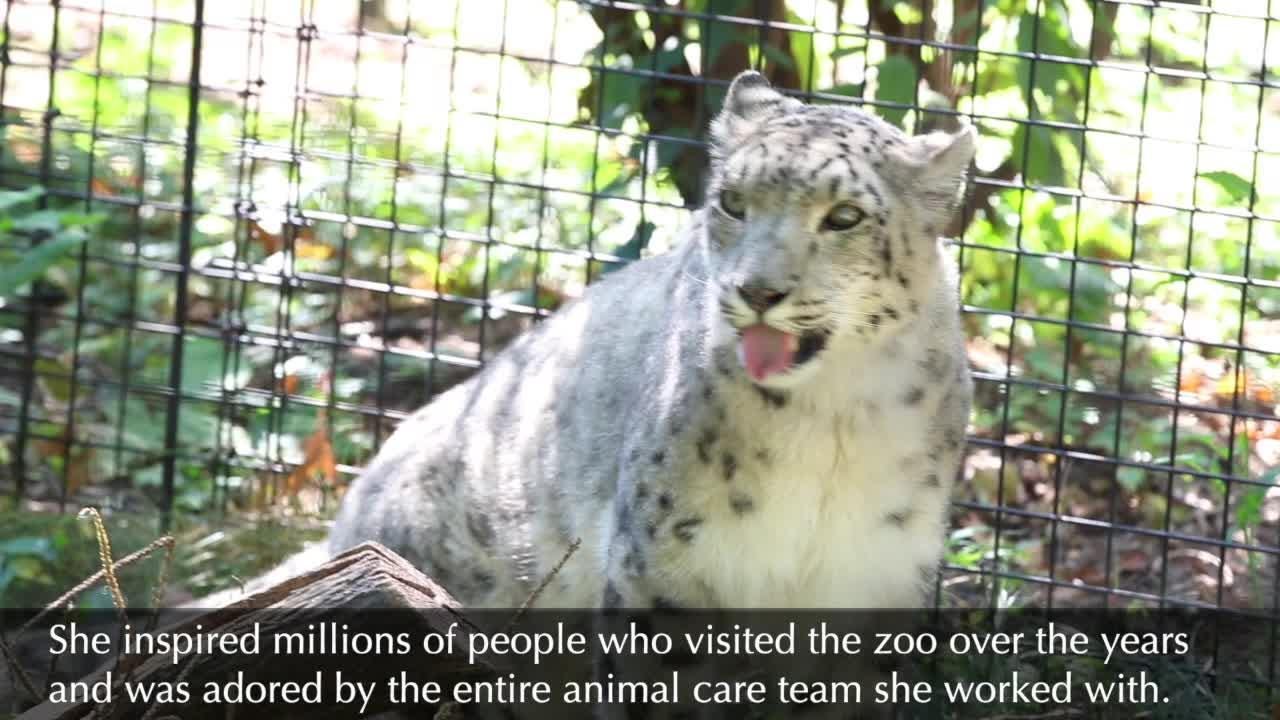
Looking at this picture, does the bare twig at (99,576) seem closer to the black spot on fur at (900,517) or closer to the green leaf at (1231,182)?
the black spot on fur at (900,517)

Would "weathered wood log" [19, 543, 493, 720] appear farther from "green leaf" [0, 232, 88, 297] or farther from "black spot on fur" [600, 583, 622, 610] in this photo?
"green leaf" [0, 232, 88, 297]

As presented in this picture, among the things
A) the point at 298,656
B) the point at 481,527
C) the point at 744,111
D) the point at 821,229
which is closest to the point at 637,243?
Result: the point at 481,527

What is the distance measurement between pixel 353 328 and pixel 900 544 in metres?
3.52

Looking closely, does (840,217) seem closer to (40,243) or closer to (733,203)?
(733,203)

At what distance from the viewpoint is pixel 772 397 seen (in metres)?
3.76

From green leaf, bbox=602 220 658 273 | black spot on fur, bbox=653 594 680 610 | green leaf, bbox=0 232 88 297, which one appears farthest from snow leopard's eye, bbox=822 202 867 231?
green leaf, bbox=0 232 88 297

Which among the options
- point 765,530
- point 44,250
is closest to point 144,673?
point 765,530

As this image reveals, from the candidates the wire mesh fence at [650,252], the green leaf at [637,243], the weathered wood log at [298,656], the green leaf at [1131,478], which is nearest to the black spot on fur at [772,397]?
the weathered wood log at [298,656]

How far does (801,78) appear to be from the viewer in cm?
577

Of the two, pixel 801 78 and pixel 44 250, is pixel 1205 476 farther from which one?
pixel 44 250

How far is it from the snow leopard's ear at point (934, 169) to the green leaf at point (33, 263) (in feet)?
9.59

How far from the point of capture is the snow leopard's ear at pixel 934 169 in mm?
3604

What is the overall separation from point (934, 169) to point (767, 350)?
49 centimetres

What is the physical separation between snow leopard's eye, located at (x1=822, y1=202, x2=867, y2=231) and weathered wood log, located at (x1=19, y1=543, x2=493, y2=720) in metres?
1.03
